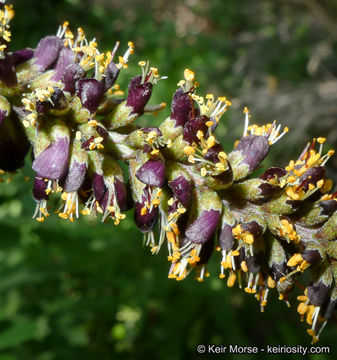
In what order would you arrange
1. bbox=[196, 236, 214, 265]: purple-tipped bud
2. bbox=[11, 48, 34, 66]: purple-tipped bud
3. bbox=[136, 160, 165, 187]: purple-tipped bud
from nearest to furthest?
bbox=[136, 160, 165, 187]: purple-tipped bud < bbox=[196, 236, 214, 265]: purple-tipped bud < bbox=[11, 48, 34, 66]: purple-tipped bud

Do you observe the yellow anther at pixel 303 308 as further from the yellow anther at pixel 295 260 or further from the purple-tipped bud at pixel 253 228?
the purple-tipped bud at pixel 253 228

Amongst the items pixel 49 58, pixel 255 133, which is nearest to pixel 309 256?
pixel 255 133

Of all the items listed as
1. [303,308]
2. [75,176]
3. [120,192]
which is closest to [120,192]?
[120,192]

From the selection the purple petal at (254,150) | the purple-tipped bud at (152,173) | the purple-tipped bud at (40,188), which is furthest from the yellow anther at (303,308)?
the purple-tipped bud at (40,188)

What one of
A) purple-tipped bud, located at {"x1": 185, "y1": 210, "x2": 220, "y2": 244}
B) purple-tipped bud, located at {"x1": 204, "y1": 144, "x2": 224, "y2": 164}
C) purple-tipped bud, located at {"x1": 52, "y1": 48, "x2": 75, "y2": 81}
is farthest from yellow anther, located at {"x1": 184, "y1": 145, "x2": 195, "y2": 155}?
purple-tipped bud, located at {"x1": 52, "y1": 48, "x2": 75, "y2": 81}

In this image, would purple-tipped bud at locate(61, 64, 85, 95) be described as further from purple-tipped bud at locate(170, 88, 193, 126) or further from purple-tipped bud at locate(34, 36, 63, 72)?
purple-tipped bud at locate(170, 88, 193, 126)

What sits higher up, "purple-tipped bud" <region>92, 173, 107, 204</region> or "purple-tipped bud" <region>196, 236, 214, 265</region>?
"purple-tipped bud" <region>92, 173, 107, 204</region>

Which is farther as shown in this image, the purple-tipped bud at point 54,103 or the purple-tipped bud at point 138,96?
the purple-tipped bud at point 138,96
